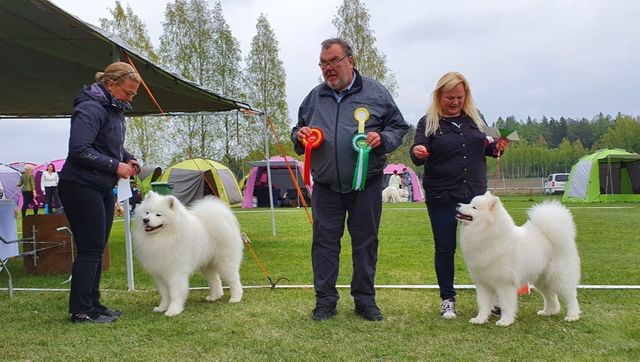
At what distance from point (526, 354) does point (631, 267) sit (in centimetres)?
336

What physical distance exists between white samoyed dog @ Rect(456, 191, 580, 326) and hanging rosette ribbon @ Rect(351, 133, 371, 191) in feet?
2.07

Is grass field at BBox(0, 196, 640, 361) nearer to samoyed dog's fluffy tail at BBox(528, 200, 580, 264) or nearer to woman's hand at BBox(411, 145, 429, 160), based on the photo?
samoyed dog's fluffy tail at BBox(528, 200, 580, 264)

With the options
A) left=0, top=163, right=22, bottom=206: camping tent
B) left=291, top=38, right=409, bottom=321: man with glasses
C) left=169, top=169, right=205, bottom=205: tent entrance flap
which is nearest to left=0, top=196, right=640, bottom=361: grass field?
left=291, top=38, right=409, bottom=321: man with glasses

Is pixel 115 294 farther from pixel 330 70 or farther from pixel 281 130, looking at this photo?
pixel 281 130

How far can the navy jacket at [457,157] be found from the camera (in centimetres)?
332

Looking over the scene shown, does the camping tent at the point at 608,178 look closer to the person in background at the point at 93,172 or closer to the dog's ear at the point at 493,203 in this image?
the dog's ear at the point at 493,203

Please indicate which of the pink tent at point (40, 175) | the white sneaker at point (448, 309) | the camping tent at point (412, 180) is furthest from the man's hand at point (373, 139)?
the camping tent at point (412, 180)

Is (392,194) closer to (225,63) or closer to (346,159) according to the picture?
(225,63)

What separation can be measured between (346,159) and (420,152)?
0.48 m

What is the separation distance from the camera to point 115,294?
4375mm

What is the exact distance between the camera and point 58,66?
5746 mm

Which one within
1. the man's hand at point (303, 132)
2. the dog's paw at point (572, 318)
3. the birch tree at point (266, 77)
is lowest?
the dog's paw at point (572, 318)

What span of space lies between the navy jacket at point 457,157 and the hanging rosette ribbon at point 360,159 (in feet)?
1.15

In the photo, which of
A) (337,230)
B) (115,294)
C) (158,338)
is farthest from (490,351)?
(115,294)
